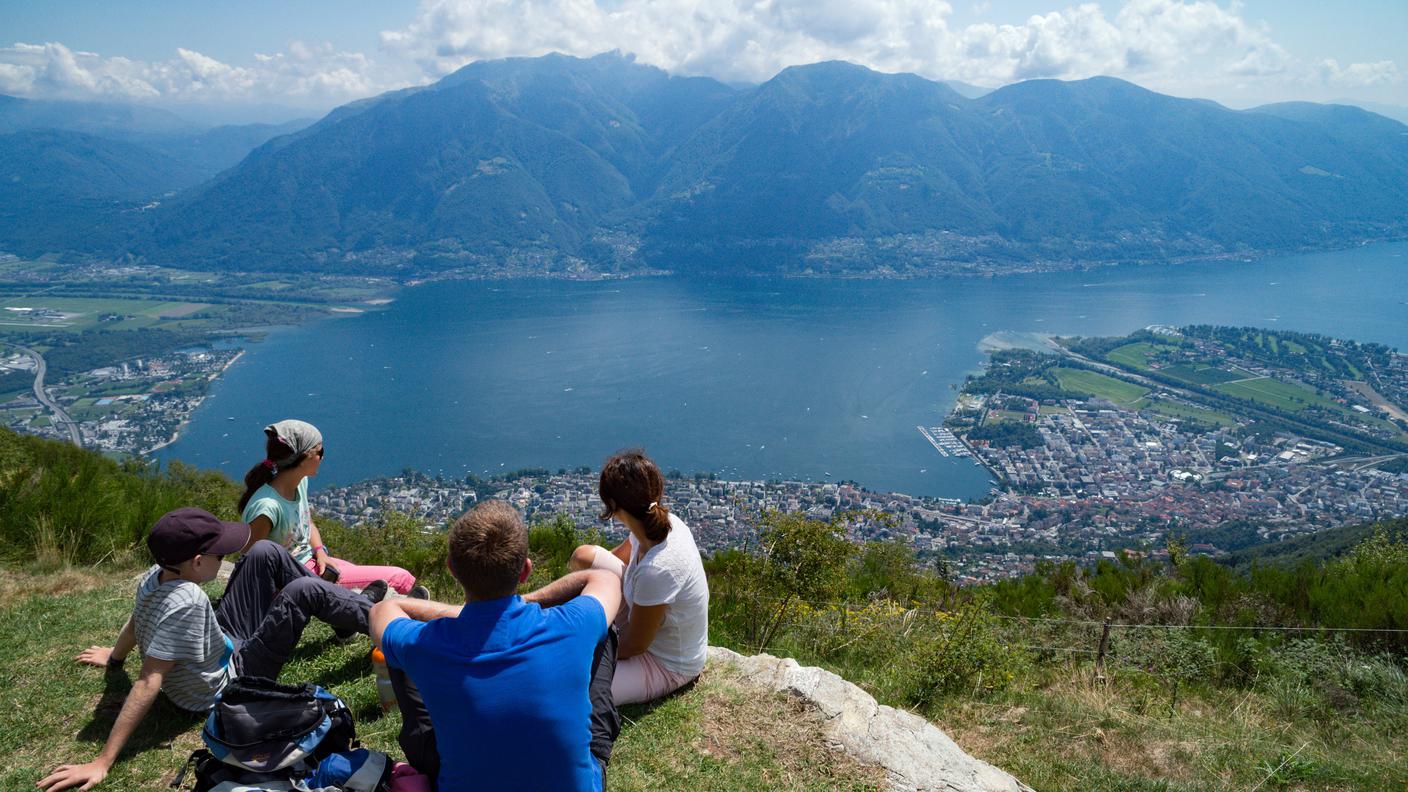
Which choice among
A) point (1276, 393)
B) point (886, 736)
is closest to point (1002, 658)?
point (886, 736)

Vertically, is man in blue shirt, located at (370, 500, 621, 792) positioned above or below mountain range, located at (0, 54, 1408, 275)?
below

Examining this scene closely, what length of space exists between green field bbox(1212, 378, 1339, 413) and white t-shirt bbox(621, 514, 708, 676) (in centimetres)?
4953

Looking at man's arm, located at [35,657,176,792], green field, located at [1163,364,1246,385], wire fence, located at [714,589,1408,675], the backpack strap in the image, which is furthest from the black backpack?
green field, located at [1163,364,1246,385]

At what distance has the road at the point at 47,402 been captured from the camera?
32.2 meters

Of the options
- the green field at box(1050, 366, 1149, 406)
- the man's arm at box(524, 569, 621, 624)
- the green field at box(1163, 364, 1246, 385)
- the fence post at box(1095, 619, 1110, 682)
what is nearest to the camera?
the man's arm at box(524, 569, 621, 624)

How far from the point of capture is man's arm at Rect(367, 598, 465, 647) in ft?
7.44

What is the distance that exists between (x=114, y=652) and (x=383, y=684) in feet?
4.16

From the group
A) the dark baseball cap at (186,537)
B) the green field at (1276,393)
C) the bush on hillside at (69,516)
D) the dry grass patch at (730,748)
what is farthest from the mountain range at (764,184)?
the dark baseball cap at (186,537)

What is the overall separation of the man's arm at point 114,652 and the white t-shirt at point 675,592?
7.30 feet

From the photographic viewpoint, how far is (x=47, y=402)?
1455 inches

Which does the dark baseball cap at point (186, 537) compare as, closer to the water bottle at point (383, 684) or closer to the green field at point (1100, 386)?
the water bottle at point (383, 684)

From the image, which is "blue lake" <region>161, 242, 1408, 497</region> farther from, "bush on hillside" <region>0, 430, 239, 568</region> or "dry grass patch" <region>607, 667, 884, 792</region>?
"dry grass patch" <region>607, 667, 884, 792</region>

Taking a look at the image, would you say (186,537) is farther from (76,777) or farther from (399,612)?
(399,612)

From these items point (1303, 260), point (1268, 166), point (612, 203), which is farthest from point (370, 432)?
point (1268, 166)
